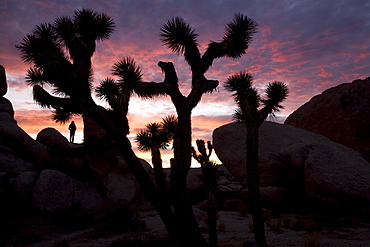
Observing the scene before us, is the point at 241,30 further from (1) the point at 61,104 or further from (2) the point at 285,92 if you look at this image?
(1) the point at 61,104

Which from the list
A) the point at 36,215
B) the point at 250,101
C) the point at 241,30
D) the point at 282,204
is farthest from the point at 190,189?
the point at 241,30

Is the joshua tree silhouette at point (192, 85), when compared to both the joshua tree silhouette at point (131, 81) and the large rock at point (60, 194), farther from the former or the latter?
the large rock at point (60, 194)

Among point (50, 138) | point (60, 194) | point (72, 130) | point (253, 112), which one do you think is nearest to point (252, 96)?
point (253, 112)

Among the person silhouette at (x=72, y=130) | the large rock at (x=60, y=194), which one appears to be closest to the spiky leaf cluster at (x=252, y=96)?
the large rock at (x=60, y=194)

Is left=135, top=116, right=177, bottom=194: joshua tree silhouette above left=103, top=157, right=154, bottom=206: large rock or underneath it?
above

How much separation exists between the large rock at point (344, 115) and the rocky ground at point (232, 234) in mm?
7072

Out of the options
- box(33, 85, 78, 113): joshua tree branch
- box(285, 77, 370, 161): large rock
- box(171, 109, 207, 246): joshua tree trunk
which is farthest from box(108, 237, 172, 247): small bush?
box(285, 77, 370, 161): large rock

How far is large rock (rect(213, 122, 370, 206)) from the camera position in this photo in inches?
417

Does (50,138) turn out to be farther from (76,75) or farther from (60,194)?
(76,75)

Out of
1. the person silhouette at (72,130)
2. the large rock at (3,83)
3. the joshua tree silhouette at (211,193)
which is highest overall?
the large rock at (3,83)

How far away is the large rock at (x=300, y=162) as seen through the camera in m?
10.6

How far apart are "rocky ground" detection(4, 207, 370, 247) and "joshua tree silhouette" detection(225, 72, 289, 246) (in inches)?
46.1

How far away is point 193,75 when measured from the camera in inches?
296

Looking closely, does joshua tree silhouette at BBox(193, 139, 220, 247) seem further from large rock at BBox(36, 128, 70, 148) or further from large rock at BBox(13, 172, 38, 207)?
large rock at BBox(36, 128, 70, 148)
